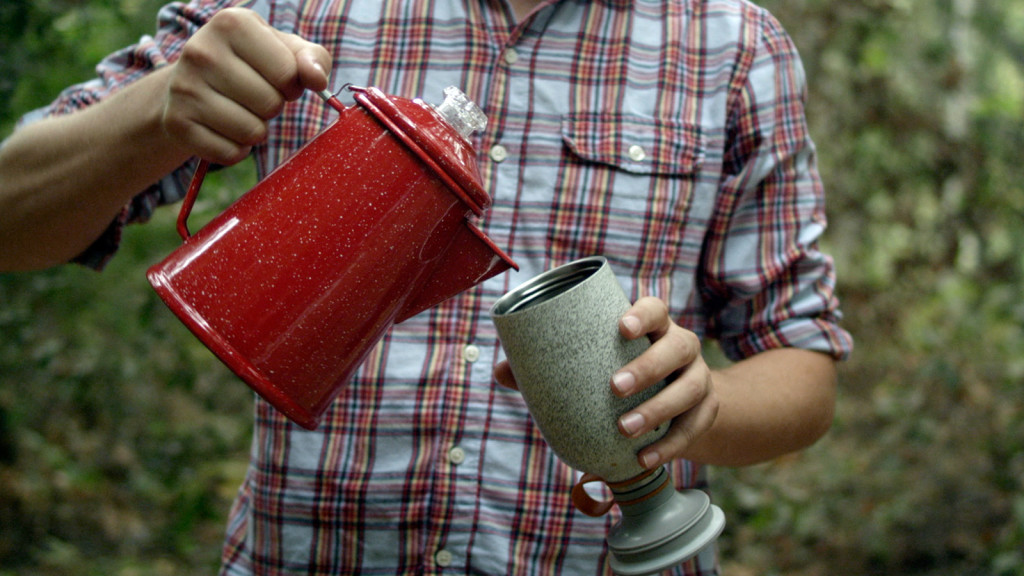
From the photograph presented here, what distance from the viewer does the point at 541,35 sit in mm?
1130

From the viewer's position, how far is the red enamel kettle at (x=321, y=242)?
0.73 m

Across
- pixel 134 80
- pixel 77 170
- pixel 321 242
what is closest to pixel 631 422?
pixel 321 242

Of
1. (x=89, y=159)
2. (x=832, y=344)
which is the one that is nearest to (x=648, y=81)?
(x=832, y=344)

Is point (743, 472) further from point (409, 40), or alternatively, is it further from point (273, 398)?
point (273, 398)

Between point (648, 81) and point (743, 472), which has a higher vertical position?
point (648, 81)

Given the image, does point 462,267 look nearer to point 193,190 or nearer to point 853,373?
point 193,190

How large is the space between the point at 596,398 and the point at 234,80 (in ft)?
1.44

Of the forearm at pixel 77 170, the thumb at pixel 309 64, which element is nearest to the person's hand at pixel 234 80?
the thumb at pixel 309 64

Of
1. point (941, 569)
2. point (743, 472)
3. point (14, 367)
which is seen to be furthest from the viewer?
point (743, 472)

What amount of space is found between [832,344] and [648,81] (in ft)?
1.45

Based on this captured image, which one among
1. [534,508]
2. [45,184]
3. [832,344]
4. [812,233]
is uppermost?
[45,184]

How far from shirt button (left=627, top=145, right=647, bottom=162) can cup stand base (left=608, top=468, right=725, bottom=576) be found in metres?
0.45

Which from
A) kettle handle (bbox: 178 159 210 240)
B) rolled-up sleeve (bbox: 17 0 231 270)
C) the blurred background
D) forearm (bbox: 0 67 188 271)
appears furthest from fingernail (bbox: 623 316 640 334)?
the blurred background

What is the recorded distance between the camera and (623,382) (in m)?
0.74
